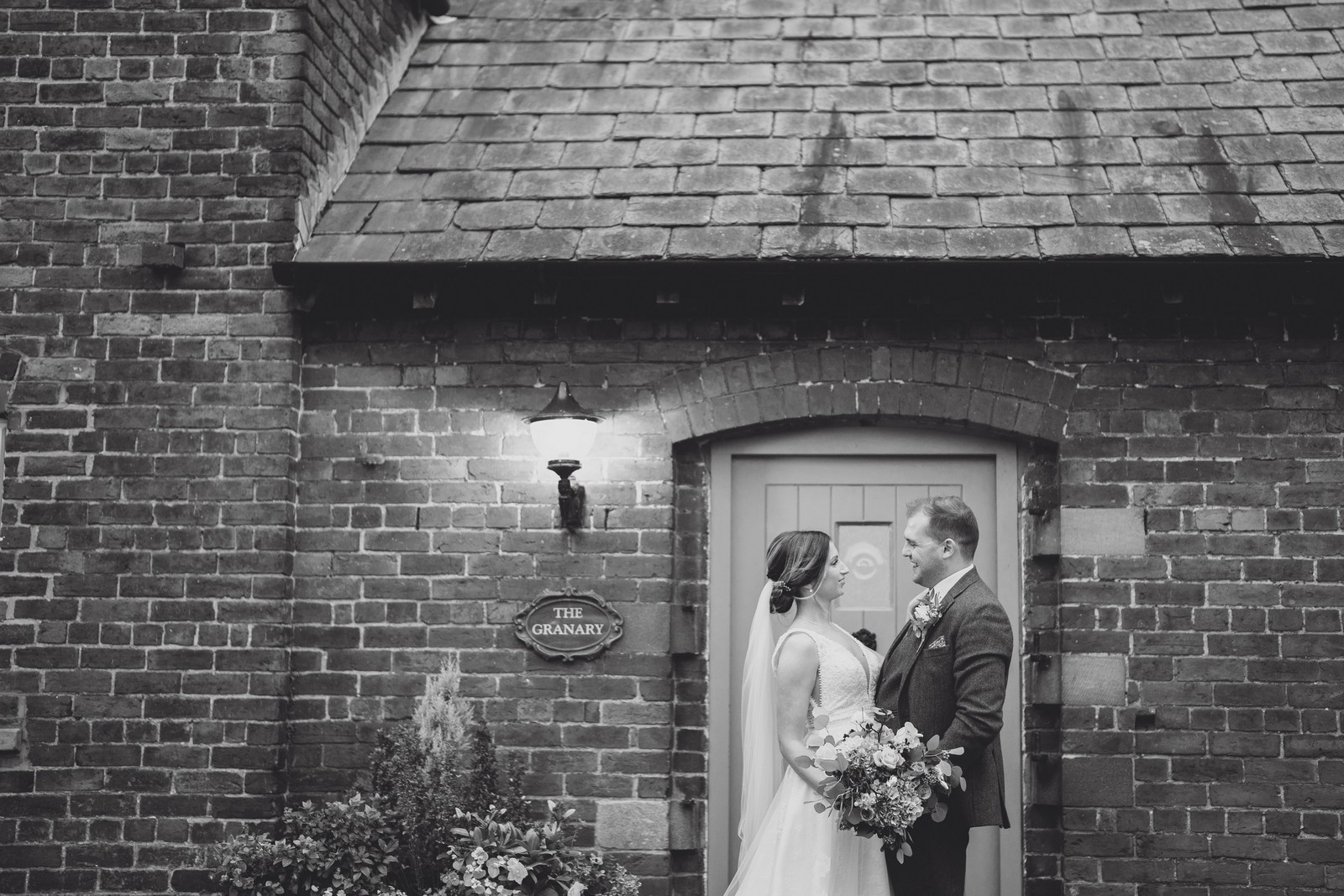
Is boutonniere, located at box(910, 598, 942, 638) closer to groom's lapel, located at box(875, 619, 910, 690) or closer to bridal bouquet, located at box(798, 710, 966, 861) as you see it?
groom's lapel, located at box(875, 619, 910, 690)

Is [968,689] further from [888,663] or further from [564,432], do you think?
[564,432]

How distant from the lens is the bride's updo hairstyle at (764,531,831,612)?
482 centimetres

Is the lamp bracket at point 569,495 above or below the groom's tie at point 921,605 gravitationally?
above

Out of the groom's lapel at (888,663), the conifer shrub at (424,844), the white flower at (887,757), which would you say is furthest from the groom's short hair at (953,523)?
the conifer shrub at (424,844)

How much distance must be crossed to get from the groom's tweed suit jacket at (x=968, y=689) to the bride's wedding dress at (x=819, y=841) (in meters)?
0.21

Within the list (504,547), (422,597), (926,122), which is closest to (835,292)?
(926,122)

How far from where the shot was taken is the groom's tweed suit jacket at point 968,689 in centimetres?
438

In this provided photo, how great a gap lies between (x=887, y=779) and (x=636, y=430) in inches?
82.1

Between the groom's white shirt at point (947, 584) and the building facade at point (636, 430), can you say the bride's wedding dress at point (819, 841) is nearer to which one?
the groom's white shirt at point (947, 584)

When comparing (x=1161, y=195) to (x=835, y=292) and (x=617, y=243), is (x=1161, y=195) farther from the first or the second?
(x=617, y=243)

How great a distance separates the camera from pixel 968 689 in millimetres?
4426

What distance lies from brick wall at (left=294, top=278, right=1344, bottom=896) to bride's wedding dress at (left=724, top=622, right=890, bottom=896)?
856 mm

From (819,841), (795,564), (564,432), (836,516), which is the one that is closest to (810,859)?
(819,841)

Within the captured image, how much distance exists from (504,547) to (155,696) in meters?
1.66
